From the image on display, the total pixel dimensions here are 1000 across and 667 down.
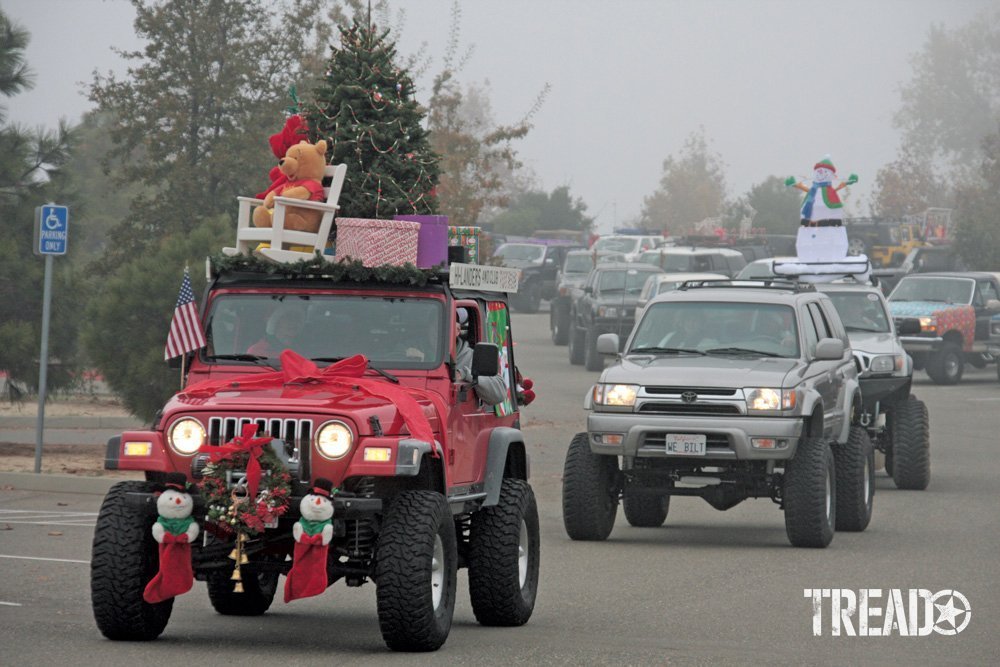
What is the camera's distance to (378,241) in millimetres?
10094

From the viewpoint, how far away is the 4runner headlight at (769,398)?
1377cm

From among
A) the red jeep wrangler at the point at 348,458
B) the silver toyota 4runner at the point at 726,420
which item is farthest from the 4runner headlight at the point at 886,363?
the red jeep wrangler at the point at 348,458

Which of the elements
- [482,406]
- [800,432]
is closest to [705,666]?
[482,406]

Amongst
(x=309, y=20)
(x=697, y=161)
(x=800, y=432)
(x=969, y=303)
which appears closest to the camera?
(x=800, y=432)

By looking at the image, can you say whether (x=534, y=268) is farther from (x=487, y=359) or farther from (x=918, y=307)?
(x=487, y=359)

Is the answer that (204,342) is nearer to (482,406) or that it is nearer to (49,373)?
(482,406)

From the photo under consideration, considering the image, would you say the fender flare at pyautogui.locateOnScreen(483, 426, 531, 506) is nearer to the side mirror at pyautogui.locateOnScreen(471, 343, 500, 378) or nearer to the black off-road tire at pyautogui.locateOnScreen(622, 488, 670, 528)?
the side mirror at pyautogui.locateOnScreen(471, 343, 500, 378)

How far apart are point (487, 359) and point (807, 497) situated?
4.87 metres

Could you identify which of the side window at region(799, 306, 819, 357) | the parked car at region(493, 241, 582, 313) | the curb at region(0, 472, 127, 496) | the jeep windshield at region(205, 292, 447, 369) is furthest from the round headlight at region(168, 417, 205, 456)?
the parked car at region(493, 241, 582, 313)

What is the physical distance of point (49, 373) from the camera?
20656 millimetres

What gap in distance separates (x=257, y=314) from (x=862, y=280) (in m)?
13.1

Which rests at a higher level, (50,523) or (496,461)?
(496,461)

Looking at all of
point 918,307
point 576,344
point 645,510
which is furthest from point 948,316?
point 645,510

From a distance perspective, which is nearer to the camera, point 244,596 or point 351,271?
point 351,271
